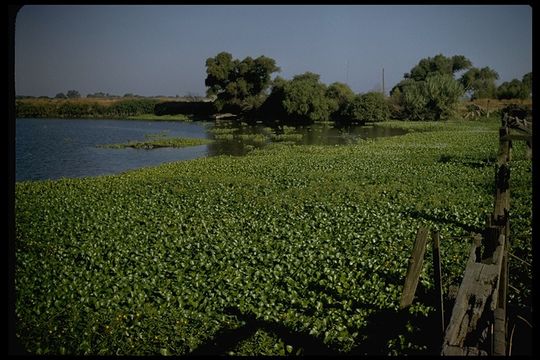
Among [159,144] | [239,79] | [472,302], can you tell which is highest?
[239,79]

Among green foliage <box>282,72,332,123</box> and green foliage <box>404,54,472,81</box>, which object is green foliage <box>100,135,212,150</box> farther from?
green foliage <box>404,54,472,81</box>

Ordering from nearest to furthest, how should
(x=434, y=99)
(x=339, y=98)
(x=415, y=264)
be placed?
(x=415, y=264)
(x=434, y=99)
(x=339, y=98)

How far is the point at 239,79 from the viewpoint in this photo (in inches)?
2876

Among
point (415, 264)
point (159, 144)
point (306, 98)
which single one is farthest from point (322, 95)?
point (415, 264)

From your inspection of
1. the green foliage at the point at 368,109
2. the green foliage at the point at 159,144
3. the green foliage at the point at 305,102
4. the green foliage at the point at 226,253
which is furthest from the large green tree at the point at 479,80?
the green foliage at the point at 226,253

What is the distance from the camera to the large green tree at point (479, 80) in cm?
8007

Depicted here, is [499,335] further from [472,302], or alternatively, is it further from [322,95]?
[322,95]

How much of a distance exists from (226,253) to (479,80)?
309 ft

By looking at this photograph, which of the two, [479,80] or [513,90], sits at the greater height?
[479,80]

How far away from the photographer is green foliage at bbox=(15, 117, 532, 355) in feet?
20.8

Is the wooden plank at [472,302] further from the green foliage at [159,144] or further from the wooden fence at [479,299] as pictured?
the green foliage at [159,144]

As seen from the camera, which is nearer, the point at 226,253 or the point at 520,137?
the point at 520,137

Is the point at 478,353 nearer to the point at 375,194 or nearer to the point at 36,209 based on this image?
the point at 375,194

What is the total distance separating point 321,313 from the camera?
6.61 metres
